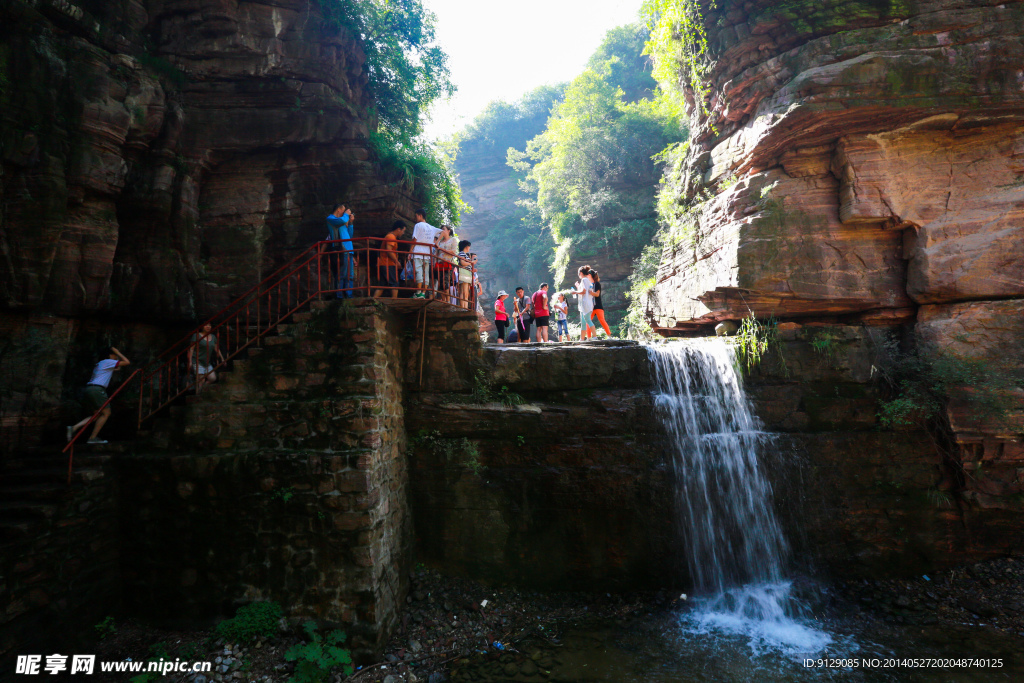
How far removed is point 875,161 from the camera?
8.21 m

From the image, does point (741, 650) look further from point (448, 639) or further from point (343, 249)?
point (343, 249)

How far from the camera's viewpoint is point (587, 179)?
21047 millimetres

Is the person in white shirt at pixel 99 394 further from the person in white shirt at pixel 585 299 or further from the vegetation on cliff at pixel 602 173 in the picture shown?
the vegetation on cliff at pixel 602 173

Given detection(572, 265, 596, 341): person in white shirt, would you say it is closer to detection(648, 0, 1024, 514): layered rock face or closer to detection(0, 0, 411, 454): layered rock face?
detection(648, 0, 1024, 514): layered rock face

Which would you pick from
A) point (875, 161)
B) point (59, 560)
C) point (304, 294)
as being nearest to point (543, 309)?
point (304, 294)

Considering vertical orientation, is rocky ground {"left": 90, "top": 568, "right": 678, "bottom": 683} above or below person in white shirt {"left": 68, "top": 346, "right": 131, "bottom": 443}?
below

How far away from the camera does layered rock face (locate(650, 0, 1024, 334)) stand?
7730mm

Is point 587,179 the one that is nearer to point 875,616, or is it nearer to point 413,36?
point 413,36

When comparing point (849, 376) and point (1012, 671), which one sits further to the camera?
point (849, 376)

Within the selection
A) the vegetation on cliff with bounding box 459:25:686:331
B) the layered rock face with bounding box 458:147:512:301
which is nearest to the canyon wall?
the vegetation on cliff with bounding box 459:25:686:331

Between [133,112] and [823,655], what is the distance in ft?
44.1

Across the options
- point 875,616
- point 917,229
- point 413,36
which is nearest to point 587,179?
point 413,36

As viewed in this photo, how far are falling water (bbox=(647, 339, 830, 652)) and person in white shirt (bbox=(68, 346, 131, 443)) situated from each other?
8.53 meters

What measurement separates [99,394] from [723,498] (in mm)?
9836
